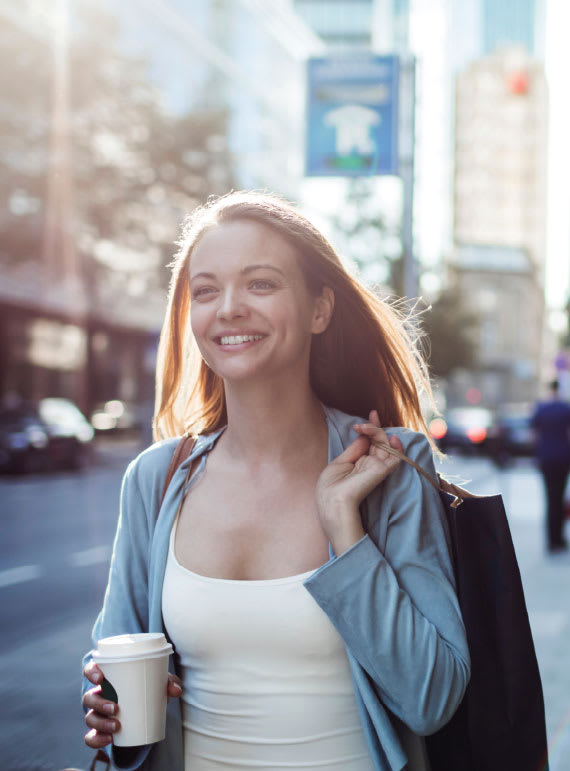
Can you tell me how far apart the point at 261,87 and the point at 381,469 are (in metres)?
41.9

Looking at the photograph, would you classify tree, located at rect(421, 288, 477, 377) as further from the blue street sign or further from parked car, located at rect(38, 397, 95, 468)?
the blue street sign

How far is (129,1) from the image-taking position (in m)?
31.5

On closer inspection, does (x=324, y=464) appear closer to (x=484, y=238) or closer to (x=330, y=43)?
(x=330, y=43)

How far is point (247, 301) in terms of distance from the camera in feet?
6.30

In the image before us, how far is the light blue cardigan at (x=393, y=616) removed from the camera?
1704mm

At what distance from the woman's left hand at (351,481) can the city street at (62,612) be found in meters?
0.42

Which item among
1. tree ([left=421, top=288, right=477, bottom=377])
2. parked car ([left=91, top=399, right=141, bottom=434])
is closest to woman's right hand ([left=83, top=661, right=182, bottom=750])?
parked car ([left=91, top=399, right=141, bottom=434])

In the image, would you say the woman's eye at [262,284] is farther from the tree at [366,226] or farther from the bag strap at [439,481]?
the tree at [366,226]

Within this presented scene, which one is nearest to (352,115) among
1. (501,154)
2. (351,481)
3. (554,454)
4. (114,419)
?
(554,454)

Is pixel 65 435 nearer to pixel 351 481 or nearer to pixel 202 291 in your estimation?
pixel 202 291

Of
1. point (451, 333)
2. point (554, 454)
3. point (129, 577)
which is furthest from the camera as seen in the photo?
point (451, 333)

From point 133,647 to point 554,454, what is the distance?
886 cm

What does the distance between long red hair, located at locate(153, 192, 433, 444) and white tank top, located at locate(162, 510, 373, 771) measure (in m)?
0.51

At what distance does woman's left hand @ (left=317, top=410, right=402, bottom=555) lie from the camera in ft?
5.79
